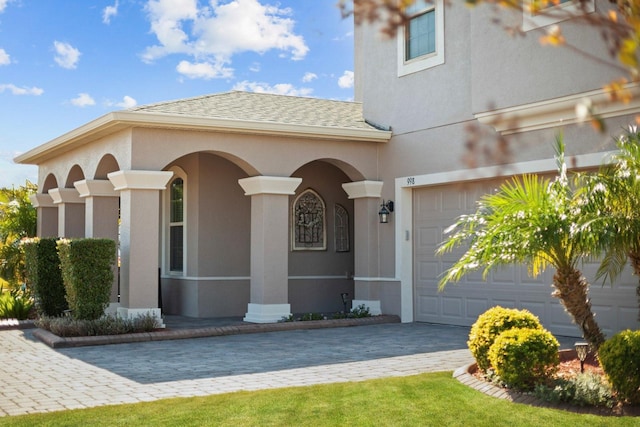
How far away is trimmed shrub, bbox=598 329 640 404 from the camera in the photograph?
6656 millimetres

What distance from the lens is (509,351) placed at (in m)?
7.33

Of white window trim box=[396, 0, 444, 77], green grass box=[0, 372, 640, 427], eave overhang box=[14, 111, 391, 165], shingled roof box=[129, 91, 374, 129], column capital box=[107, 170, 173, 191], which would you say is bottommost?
green grass box=[0, 372, 640, 427]

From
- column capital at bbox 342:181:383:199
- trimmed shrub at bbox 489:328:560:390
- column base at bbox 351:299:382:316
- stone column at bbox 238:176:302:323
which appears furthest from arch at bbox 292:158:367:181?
trimmed shrub at bbox 489:328:560:390

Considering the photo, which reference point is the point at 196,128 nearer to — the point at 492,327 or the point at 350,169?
the point at 350,169

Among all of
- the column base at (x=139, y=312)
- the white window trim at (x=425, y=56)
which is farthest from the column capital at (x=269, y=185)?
the white window trim at (x=425, y=56)

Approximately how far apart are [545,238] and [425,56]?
7866 millimetres

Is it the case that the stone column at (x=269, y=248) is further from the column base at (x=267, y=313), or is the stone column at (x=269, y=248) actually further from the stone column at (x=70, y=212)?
the stone column at (x=70, y=212)

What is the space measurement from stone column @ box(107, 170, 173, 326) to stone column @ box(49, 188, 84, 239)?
14.1 ft

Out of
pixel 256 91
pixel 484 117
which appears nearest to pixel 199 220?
pixel 256 91

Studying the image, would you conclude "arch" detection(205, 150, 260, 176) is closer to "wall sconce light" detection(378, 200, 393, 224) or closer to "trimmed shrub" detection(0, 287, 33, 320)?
"wall sconce light" detection(378, 200, 393, 224)

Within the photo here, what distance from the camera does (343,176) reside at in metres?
17.6

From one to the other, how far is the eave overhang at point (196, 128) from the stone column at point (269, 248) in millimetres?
904

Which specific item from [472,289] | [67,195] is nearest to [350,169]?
[472,289]

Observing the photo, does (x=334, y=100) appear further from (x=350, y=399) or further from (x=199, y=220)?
(x=350, y=399)
